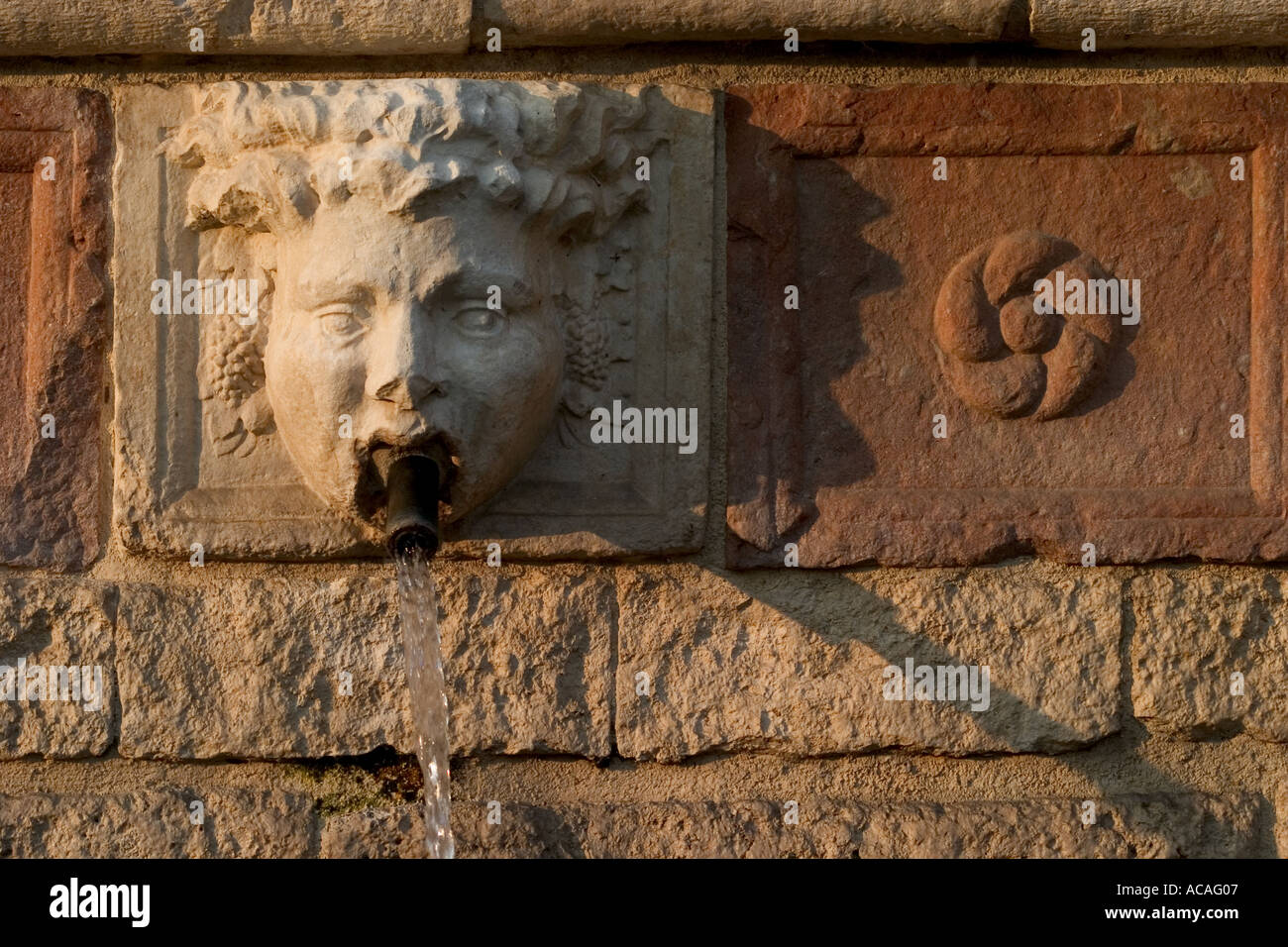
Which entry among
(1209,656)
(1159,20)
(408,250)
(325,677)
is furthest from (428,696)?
(1159,20)

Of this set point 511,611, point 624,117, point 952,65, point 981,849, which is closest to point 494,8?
point 624,117

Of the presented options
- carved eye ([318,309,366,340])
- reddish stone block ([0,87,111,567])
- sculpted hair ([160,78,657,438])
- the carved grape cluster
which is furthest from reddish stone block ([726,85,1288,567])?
reddish stone block ([0,87,111,567])

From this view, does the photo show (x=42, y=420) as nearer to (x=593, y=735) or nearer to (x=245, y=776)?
(x=245, y=776)

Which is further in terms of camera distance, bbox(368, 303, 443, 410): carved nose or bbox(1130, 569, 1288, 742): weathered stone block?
bbox(1130, 569, 1288, 742): weathered stone block

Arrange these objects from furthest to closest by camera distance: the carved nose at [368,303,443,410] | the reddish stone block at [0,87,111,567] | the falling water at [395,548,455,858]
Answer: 1. the reddish stone block at [0,87,111,567]
2. the falling water at [395,548,455,858]
3. the carved nose at [368,303,443,410]

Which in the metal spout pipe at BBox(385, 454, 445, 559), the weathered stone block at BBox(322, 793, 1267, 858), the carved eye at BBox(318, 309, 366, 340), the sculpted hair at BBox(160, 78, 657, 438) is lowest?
the weathered stone block at BBox(322, 793, 1267, 858)

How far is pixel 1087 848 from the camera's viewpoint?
271 centimetres

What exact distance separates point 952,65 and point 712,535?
890mm

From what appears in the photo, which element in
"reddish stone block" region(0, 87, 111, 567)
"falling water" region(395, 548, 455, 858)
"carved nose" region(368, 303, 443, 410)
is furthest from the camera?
"reddish stone block" region(0, 87, 111, 567)

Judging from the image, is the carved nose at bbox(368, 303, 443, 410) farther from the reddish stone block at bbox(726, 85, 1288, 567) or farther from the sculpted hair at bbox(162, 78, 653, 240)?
the reddish stone block at bbox(726, 85, 1288, 567)

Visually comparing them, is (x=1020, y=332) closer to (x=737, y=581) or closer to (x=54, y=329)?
(x=737, y=581)

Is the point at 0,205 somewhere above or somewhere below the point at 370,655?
above

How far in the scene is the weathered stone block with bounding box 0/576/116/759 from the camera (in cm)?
274

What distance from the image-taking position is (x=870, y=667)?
2.75 meters
